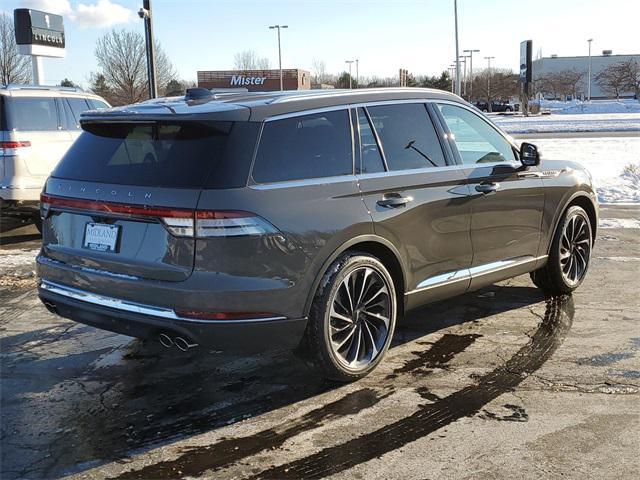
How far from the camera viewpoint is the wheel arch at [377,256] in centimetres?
385

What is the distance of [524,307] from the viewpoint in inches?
227

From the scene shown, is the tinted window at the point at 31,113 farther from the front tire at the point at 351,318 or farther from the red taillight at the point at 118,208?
the front tire at the point at 351,318

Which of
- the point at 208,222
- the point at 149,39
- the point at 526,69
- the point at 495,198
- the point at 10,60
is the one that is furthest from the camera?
the point at 526,69

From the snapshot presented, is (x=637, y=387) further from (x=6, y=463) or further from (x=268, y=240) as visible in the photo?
(x=6, y=463)

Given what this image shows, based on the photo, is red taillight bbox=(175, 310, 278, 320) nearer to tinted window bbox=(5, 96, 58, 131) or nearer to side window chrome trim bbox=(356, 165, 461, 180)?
side window chrome trim bbox=(356, 165, 461, 180)

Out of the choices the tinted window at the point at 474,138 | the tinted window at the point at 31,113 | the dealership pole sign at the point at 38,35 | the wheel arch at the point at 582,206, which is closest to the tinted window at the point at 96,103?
the tinted window at the point at 31,113

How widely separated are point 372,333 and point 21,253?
18.7ft

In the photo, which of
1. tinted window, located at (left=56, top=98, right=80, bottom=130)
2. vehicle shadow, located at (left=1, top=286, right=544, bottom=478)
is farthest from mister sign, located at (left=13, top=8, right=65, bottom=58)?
vehicle shadow, located at (left=1, top=286, right=544, bottom=478)

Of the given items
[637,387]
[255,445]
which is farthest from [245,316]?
[637,387]

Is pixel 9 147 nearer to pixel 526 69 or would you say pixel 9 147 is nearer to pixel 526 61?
pixel 526 69

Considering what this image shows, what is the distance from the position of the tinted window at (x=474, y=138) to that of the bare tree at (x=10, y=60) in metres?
36.9

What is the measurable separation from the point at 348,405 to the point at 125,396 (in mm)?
1374

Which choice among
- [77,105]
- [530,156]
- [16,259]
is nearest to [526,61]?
[77,105]

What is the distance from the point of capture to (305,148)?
13.0ft
